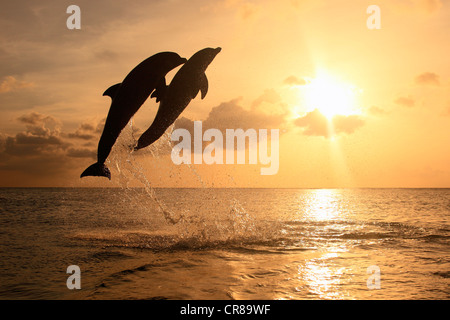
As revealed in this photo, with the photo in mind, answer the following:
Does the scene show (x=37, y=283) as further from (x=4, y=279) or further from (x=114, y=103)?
(x=114, y=103)

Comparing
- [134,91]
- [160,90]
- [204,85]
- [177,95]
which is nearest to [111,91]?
[134,91]

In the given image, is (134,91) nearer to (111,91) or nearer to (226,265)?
(111,91)

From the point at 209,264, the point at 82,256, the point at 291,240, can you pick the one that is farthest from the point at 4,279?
the point at 291,240

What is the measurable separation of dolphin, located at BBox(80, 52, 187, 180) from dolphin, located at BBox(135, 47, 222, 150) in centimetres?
29

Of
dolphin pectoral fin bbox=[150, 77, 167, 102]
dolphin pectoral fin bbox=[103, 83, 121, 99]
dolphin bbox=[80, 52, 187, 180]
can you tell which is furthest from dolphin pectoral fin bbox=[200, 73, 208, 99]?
dolphin pectoral fin bbox=[103, 83, 121, 99]

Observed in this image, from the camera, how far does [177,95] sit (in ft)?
28.3

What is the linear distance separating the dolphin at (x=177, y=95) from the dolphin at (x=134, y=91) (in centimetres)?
29

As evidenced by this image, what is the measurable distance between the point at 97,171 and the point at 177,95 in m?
2.84

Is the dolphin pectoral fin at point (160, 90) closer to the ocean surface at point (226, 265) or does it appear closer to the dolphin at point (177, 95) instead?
the dolphin at point (177, 95)

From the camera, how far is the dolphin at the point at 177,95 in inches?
340

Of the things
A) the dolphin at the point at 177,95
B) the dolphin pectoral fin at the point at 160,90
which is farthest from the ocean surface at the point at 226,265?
the dolphin pectoral fin at the point at 160,90

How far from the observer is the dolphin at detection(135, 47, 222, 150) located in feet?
28.4

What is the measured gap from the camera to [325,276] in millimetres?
8031

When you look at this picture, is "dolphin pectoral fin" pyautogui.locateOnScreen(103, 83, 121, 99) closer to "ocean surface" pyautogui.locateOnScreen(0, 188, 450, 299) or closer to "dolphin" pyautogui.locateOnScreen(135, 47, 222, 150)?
"dolphin" pyautogui.locateOnScreen(135, 47, 222, 150)
